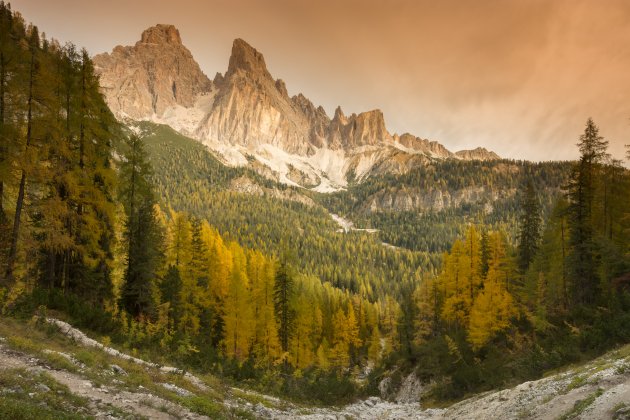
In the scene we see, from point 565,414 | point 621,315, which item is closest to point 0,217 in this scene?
point 565,414

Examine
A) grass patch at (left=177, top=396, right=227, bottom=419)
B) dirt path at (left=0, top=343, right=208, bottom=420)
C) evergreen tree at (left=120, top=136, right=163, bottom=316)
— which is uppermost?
evergreen tree at (left=120, top=136, right=163, bottom=316)

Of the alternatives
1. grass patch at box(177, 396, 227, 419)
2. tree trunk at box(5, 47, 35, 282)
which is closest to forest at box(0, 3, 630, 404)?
tree trunk at box(5, 47, 35, 282)

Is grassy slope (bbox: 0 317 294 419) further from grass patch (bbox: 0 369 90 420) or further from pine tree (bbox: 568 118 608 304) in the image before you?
pine tree (bbox: 568 118 608 304)

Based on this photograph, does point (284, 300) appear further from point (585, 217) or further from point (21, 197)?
point (585, 217)

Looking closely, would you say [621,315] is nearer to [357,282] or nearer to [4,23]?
[4,23]

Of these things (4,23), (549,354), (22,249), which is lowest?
(549,354)

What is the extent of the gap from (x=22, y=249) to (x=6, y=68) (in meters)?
8.90

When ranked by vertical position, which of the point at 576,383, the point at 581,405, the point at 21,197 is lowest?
the point at 576,383

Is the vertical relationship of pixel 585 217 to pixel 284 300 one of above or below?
above

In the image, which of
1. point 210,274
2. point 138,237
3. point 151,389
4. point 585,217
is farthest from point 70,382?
point 585,217

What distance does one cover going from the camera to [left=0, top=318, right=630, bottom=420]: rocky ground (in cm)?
1053

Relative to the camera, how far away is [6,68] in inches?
751

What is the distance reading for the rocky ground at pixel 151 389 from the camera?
10531 mm

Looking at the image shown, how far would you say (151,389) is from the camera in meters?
13.8
